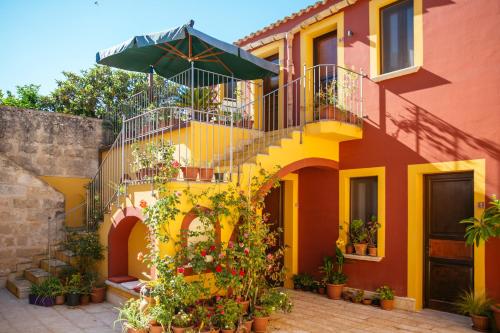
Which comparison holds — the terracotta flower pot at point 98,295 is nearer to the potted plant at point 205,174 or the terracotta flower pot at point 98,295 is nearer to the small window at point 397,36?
the potted plant at point 205,174

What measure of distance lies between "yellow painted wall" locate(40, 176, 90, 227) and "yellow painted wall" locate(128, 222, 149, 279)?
2636 mm

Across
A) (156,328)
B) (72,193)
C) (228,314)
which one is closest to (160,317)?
(156,328)

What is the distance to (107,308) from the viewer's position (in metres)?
6.85

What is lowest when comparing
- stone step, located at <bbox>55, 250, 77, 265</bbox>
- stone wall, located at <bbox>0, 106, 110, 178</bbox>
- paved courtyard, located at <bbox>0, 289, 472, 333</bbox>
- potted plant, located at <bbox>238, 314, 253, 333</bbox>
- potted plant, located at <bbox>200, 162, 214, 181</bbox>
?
paved courtyard, located at <bbox>0, 289, 472, 333</bbox>

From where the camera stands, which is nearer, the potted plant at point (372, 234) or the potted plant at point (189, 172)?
the potted plant at point (189, 172)

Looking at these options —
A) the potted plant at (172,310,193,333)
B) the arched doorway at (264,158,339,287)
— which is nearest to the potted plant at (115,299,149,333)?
the potted plant at (172,310,193,333)

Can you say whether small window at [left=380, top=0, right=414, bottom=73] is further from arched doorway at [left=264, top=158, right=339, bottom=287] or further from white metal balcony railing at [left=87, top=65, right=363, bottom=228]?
arched doorway at [left=264, top=158, right=339, bottom=287]

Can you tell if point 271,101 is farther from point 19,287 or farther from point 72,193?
point 19,287

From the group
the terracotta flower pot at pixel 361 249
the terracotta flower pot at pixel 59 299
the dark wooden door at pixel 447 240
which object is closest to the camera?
the dark wooden door at pixel 447 240

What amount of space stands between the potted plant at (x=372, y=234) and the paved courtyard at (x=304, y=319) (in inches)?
38.2

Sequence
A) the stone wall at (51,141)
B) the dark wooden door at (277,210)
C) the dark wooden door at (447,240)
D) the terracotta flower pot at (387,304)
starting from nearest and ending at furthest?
the dark wooden door at (447,240)
the terracotta flower pot at (387,304)
the dark wooden door at (277,210)
the stone wall at (51,141)

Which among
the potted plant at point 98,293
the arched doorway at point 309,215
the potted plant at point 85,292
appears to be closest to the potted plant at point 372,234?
the arched doorway at point 309,215

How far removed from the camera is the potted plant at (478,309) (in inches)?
223

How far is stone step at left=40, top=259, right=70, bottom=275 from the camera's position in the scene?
25.9 feet
